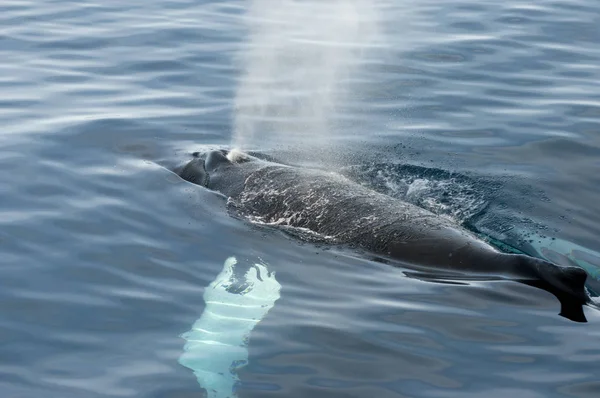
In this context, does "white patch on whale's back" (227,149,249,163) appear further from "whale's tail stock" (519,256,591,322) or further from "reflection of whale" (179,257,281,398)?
"whale's tail stock" (519,256,591,322)

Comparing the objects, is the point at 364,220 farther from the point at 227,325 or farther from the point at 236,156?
the point at 236,156

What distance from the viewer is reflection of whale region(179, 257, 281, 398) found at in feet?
31.1

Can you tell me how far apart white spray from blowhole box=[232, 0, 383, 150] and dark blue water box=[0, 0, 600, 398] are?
0.29 feet

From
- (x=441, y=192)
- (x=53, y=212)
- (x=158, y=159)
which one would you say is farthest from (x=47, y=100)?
(x=441, y=192)

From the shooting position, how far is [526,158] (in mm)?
16172

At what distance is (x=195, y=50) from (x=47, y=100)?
493cm

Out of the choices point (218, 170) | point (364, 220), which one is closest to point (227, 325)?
point (364, 220)

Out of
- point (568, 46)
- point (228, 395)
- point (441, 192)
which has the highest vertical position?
point (568, 46)

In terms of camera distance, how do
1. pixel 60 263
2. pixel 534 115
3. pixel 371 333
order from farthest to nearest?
pixel 534 115
pixel 60 263
pixel 371 333

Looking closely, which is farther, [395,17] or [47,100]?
[395,17]

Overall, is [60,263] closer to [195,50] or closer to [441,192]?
[441,192]

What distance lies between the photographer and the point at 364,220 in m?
12.4

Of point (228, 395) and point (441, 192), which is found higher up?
point (441, 192)

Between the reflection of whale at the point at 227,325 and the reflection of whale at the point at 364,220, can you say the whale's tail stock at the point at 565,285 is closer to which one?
the reflection of whale at the point at 364,220
